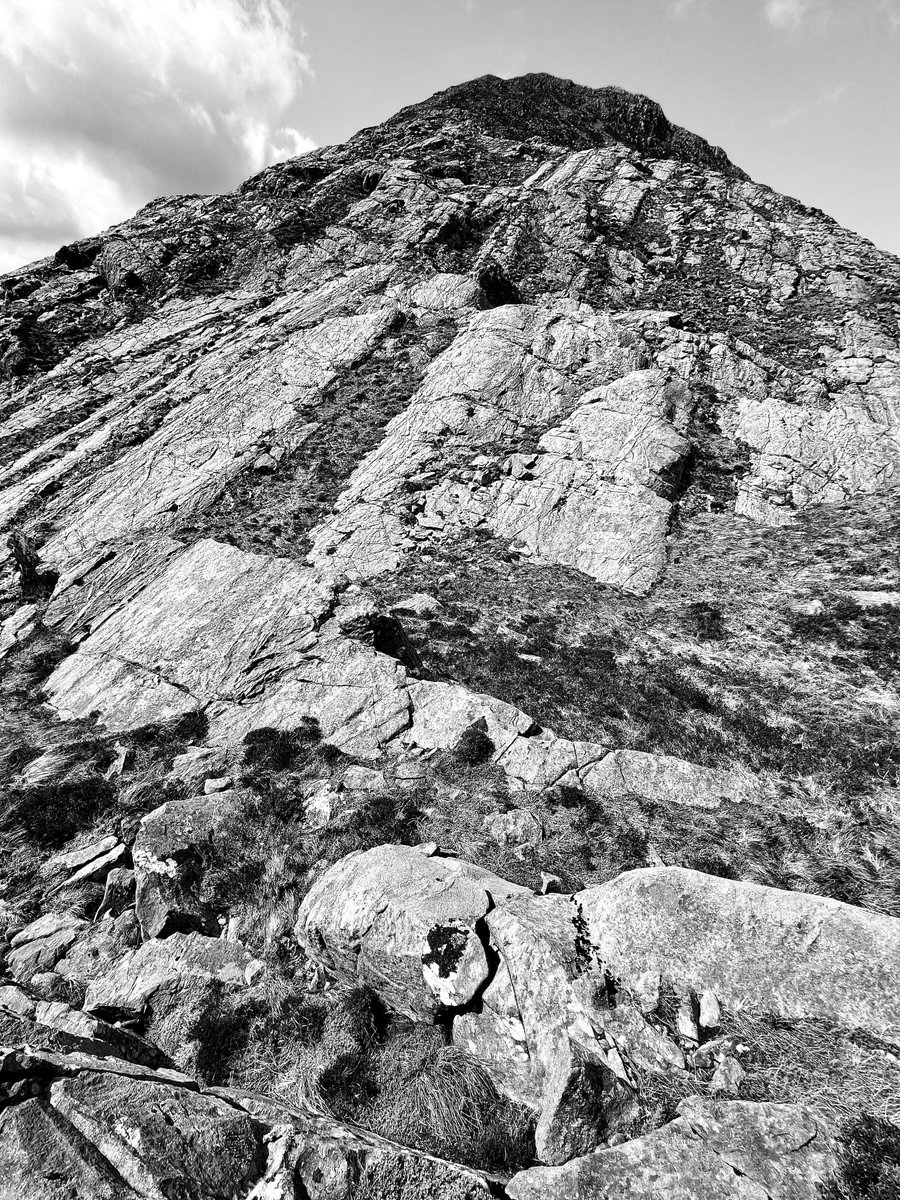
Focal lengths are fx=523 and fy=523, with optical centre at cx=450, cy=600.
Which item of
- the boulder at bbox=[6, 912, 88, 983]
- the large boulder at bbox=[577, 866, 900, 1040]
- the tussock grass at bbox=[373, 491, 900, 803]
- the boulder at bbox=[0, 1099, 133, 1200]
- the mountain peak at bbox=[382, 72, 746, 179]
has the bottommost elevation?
the boulder at bbox=[6, 912, 88, 983]

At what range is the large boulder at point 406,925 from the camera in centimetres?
1021

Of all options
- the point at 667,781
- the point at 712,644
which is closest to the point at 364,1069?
the point at 667,781

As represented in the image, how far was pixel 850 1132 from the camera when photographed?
7.39m

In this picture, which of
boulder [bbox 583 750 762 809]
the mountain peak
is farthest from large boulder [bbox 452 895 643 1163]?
the mountain peak

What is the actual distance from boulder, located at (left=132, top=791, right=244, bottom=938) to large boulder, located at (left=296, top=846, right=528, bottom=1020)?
3.18 meters

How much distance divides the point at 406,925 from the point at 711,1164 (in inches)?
230

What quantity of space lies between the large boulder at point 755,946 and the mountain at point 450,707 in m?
0.06

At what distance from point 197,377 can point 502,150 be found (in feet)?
201

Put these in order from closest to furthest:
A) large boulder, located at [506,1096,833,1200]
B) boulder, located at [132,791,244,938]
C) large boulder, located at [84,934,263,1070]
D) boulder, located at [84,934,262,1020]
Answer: large boulder, located at [506,1096,833,1200] < large boulder, located at [84,934,263,1070] < boulder, located at [84,934,262,1020] < boulder, located at [132,791,244,938]

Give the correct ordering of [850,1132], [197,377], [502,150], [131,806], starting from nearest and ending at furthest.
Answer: [850,1132] → [131,806] → [197,377] → [502,150]

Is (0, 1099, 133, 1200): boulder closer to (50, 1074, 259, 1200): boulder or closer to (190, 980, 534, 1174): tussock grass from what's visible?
(50, 1074, 259, 1200): boulder

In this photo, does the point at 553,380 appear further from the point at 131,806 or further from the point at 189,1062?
the point at 189,1062

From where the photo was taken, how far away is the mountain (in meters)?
8.34

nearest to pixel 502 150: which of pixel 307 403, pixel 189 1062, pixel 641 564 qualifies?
pixel 307 403
